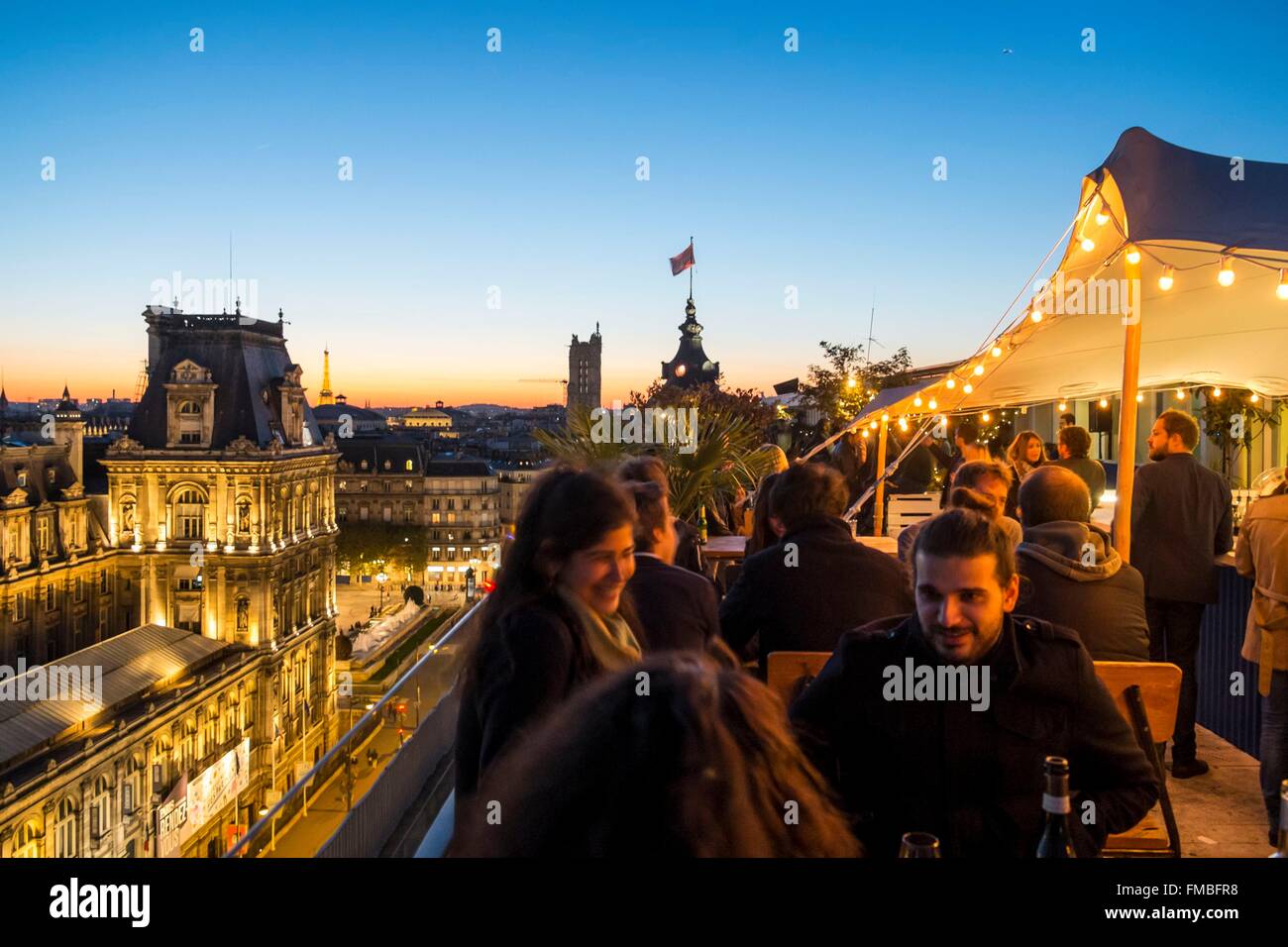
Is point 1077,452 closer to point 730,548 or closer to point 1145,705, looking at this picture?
point 730,548

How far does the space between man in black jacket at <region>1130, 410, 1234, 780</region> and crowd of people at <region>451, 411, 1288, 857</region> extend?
1 centimetres

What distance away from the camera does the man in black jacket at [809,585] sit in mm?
3982

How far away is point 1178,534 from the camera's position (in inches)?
211

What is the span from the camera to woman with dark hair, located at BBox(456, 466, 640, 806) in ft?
→ 7.23

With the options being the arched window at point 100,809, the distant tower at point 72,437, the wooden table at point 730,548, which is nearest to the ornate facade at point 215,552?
the distant tower at point 72,437

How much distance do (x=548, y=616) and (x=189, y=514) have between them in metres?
49.6

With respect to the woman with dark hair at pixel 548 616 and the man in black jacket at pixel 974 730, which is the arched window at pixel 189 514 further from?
the man in black jacket at pixel 974 730

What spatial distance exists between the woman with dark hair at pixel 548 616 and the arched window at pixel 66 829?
31.5 m

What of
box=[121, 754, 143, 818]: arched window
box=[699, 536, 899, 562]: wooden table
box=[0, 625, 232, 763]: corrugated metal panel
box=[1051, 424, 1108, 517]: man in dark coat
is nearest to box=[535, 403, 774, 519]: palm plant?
box=[699, 536, 899, 562]: wooden table

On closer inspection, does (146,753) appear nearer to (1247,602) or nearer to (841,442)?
(841,442)

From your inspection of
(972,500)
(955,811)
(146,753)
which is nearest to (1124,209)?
(972,500)

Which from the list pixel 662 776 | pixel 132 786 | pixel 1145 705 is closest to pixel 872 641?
pixel 1145 705
